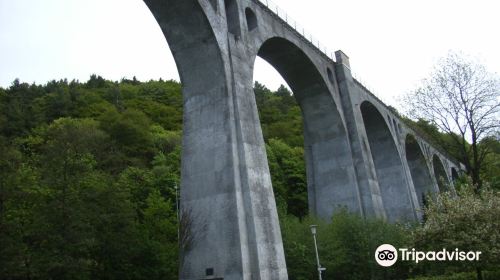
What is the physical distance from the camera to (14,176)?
15.8 m

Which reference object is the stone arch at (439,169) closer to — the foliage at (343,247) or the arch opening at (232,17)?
the foliage at (343,247)

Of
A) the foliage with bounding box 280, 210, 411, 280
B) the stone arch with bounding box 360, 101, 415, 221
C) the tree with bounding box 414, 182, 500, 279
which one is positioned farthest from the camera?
the stone arch with bounding box 360, 101, 415, 221

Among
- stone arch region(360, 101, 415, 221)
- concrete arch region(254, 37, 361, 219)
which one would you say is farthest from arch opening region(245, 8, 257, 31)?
stone arch region(360, 101, 415, 221)

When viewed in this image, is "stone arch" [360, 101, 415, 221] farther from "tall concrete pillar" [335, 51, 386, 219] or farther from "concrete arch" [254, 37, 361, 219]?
"concrete arch" [254, 37, 361, 219]

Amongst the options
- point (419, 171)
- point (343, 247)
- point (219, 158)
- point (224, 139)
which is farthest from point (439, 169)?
point (219, 158)

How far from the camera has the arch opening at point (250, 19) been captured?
20.3 metres

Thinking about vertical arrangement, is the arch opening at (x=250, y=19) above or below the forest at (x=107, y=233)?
above

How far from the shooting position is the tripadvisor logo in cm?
1465

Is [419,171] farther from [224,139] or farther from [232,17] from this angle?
[224,139]

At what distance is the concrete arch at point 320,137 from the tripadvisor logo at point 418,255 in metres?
5.07

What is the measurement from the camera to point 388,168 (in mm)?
35375

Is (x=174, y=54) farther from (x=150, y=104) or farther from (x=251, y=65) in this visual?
(x=150, y=104)

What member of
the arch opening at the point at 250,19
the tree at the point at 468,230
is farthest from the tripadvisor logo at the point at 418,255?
the arch opening at the point at 250,19

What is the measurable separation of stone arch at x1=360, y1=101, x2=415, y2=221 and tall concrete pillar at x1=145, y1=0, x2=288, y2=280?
1931 centimetres
